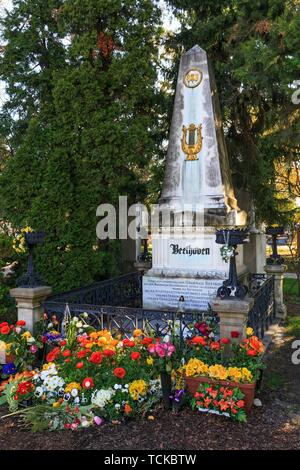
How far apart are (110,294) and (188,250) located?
1.93 meters

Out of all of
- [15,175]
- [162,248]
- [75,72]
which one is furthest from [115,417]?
[75,72]

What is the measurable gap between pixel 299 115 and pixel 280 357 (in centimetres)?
505

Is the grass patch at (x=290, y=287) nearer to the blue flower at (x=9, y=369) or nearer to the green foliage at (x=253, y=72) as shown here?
the green foliage at (x=253, y=72)

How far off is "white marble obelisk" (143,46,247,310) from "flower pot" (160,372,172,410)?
351 cm

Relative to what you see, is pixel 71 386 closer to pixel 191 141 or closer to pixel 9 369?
pixel 9 369

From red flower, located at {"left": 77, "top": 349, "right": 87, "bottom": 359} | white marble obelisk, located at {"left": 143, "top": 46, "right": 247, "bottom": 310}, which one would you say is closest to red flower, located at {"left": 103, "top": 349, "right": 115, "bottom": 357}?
red flower, located at {"left": 77, "top": 349, "right": 87, "bottom": 359}

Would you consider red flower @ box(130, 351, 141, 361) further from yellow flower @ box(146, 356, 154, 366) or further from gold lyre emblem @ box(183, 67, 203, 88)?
gold lyre emblem @ box(183, 67, 203, 88)

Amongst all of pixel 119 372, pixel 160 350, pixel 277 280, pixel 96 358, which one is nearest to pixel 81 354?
pixel 96 358

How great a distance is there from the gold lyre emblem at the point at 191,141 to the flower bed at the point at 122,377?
457 centimetres

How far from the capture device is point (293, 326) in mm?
8352

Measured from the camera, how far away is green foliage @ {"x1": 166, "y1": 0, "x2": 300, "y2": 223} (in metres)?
6.92

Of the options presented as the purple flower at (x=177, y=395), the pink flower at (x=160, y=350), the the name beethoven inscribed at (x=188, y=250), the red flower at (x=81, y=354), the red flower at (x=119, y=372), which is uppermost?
the the name beethoven inscribed at (x=188, y=250)

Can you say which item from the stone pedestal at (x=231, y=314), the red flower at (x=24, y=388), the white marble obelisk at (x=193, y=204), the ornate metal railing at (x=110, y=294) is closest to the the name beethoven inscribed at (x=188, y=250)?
the white marble obelisk at (x=193, y=204)

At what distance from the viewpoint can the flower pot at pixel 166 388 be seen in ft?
14.3
